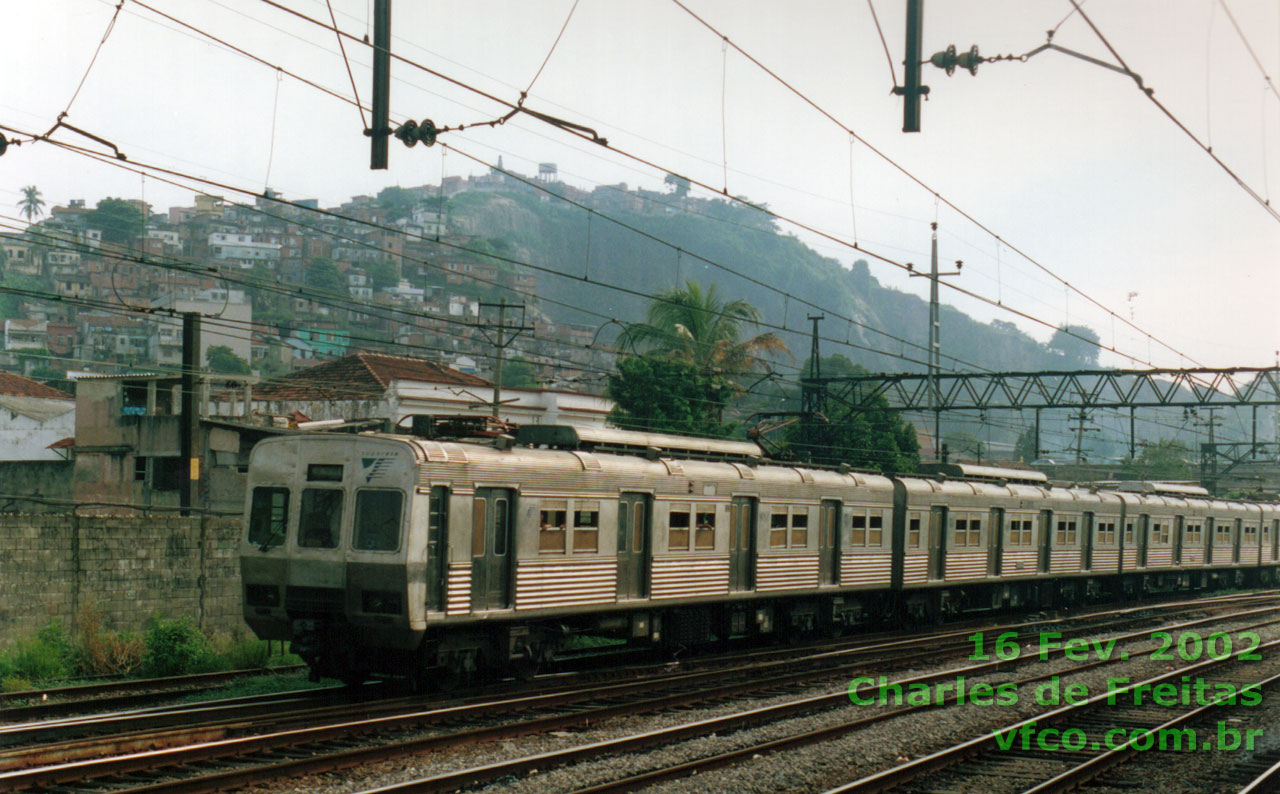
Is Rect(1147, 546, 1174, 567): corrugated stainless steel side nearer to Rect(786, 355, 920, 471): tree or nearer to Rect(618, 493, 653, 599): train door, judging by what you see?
Rect(786, 355, 920, 471): tree

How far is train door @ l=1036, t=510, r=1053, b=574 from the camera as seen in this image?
94.2ft

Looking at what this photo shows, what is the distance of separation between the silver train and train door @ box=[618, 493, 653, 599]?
0.03 metres

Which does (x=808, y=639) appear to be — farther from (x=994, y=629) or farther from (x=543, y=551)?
(x=543, y=551)

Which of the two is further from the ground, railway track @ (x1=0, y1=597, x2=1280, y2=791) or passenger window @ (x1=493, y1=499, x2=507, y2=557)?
passenger window @ (x1=493, y1=499, x2=507, y2=557)

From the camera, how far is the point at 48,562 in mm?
19000

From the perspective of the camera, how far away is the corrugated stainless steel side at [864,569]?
21859mm

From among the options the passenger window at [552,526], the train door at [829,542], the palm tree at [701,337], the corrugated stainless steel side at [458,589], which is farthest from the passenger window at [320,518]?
the palm tree at [701,337]

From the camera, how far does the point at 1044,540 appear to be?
94.8 ft

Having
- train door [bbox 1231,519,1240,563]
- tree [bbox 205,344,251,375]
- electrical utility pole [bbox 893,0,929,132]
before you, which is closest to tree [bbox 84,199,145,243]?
tree [bbox 205,344,251,375]

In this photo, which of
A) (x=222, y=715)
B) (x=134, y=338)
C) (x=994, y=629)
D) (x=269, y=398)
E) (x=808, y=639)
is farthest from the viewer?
(x=134, y=338)

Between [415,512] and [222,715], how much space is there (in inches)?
109

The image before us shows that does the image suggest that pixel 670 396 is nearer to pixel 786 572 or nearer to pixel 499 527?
pixel 786 572

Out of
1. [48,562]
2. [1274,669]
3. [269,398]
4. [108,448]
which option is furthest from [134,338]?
[1274,669]

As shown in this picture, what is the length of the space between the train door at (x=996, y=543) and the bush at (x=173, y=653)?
16537 millimetres
